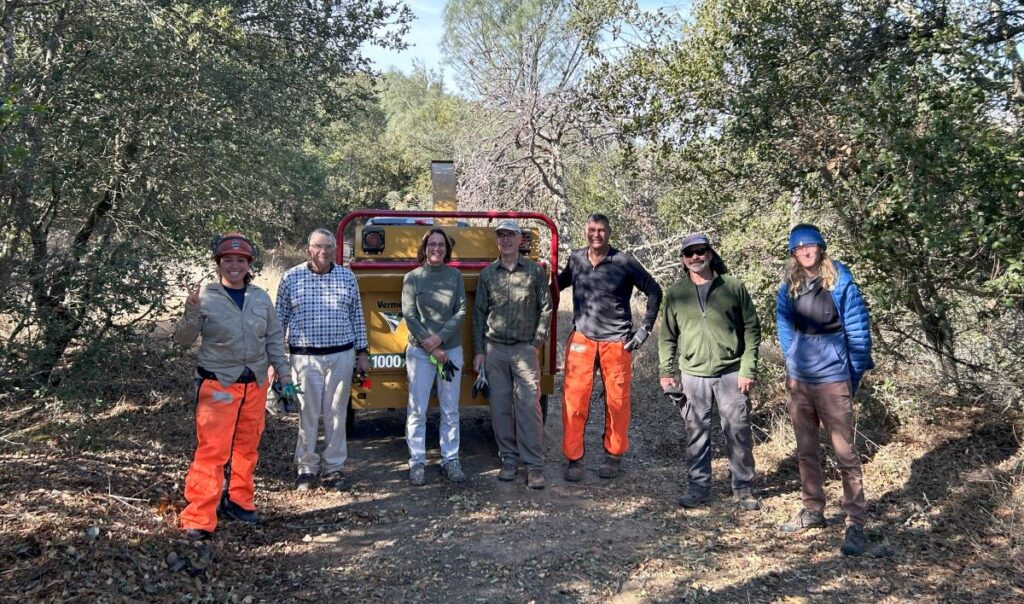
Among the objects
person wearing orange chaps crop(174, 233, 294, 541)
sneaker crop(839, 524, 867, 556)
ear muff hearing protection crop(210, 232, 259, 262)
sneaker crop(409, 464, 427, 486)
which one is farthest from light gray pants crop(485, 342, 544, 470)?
sneaker crop(839, 524, 867, 556)

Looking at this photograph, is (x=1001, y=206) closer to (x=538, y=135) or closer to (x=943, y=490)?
(x=943, y=490)

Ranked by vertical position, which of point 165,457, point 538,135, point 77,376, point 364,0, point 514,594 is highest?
point 364,0

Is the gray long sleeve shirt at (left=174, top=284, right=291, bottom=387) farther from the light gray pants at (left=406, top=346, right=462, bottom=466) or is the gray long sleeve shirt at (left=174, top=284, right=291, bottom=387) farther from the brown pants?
the brown pants

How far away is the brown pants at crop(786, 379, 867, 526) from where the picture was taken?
14.1ft

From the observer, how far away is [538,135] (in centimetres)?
1143

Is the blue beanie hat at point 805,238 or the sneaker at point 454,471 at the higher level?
the blue beanie hat at point 805,238

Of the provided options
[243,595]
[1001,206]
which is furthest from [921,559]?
[243,595]

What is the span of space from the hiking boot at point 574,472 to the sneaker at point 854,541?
6.43 feet

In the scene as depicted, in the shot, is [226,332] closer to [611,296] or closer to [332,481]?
[332,481]

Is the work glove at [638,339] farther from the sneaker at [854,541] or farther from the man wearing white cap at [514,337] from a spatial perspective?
the sneaker at [854,541]

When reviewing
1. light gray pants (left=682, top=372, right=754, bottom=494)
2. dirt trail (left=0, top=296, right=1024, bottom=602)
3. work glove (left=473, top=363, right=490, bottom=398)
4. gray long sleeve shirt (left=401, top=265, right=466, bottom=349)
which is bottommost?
Result: dirt trail (left=0, top=296, right=1024, bottom=602)

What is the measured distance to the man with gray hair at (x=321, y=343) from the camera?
17.2ft

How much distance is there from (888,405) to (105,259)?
20.0 feet

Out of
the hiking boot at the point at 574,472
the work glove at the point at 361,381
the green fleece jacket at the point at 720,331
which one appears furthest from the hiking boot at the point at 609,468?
the work glove at the point at 361,381
